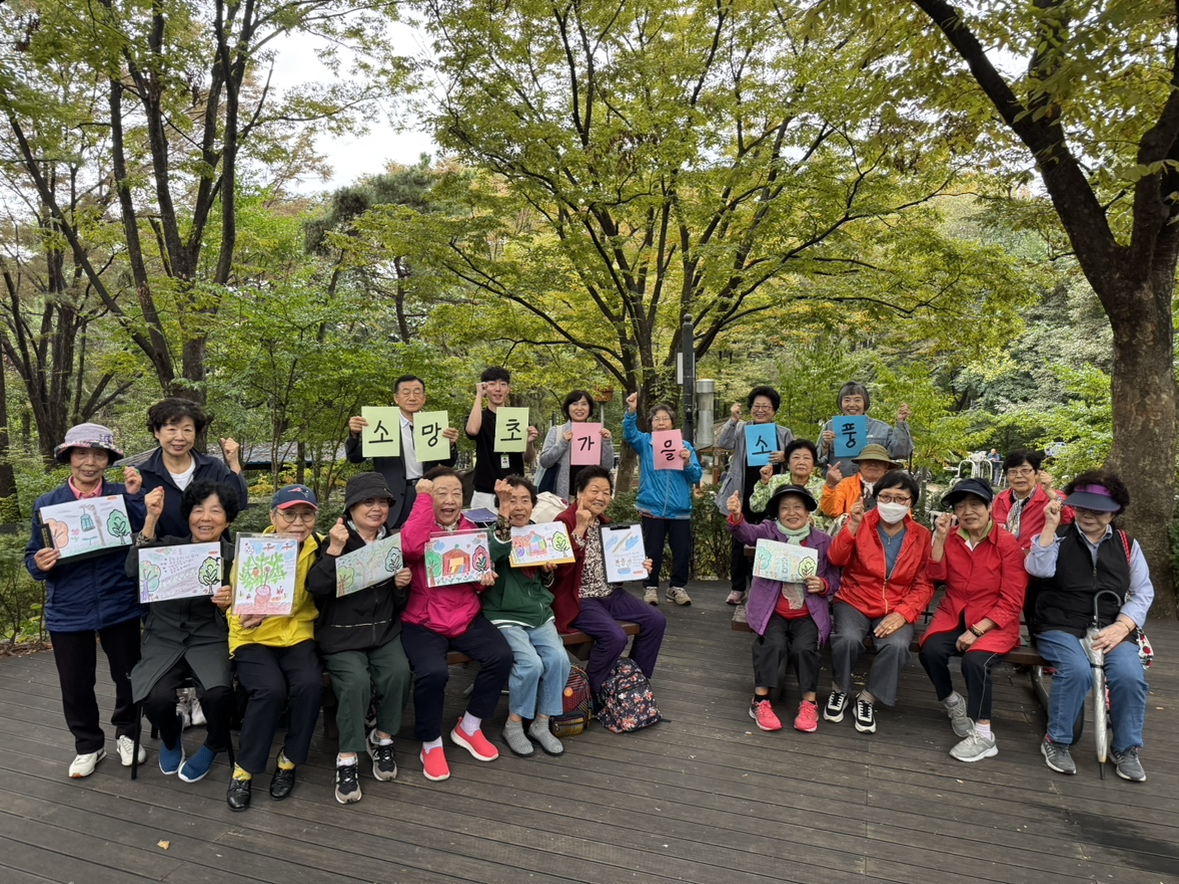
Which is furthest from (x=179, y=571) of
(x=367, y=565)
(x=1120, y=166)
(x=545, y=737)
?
(x=1120, y=166)

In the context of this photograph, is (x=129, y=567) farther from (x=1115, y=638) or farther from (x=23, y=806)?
(x=1115, y=638)

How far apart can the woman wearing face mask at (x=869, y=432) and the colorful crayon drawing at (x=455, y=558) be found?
3.07m

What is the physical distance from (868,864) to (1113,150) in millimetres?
6489

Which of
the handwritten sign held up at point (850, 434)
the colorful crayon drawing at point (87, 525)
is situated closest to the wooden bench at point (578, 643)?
the colorful crayon drawing at point (87, 525)

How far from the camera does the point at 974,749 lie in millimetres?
3662

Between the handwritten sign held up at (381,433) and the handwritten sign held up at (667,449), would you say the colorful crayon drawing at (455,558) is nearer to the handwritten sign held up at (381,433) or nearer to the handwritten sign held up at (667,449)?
the handwritten sign held up at (381,433)

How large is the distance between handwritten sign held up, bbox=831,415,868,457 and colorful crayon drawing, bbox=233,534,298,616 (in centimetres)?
395

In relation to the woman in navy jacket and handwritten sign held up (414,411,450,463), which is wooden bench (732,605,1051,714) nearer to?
handwritten sign held up (414,411,450,463)

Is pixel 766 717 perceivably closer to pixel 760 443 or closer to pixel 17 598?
pixel 760 443

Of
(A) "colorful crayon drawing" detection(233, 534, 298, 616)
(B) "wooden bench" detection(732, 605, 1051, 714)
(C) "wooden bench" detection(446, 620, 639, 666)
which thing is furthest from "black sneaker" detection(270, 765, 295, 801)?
(B) "wooden bench" detection(732, 605, 1051, 714)

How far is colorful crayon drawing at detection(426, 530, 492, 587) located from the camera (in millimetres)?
3617

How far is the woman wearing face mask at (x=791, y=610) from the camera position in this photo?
4.09 m

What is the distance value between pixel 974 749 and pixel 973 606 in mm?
788

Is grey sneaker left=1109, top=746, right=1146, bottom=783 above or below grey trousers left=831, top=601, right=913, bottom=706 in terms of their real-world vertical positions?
below
